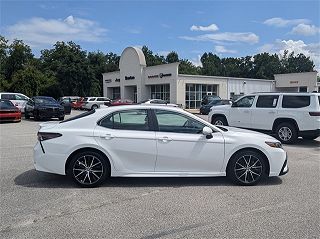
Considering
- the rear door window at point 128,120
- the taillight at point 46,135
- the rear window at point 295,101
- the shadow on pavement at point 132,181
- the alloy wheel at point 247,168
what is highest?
the rear window at point 295,101

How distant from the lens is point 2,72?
195 feet

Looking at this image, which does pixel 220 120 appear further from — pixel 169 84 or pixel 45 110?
pixel 169 84

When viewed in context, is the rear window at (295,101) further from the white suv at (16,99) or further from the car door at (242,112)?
the white suv at (16,99)

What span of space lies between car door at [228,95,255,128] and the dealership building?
92.2 feet

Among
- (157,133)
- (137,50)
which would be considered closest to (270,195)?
(157,133)

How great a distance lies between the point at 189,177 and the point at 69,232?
9.81ft

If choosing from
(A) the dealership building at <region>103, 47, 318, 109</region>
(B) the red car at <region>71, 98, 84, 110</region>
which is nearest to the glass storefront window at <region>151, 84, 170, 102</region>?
(A) the dealership building at <region>103, 47, 318, 109</region>

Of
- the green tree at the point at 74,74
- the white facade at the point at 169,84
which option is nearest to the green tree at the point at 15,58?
the green tree at the point at 74,74

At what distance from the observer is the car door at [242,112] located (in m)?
13.2

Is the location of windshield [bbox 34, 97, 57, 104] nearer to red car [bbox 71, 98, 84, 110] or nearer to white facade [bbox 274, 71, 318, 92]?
red car [bbox 71, 98, 84, 110]

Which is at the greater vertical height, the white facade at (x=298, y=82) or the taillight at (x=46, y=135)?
the white facade at (x=298, y=82)

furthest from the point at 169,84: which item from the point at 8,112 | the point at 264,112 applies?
the point at 264,112

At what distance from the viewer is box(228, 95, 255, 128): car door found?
43.2 ft

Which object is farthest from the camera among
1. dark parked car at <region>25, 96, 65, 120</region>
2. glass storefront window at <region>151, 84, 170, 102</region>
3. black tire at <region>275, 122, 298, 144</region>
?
glass storefront window at <region>151, 84, 170, 102</region>
